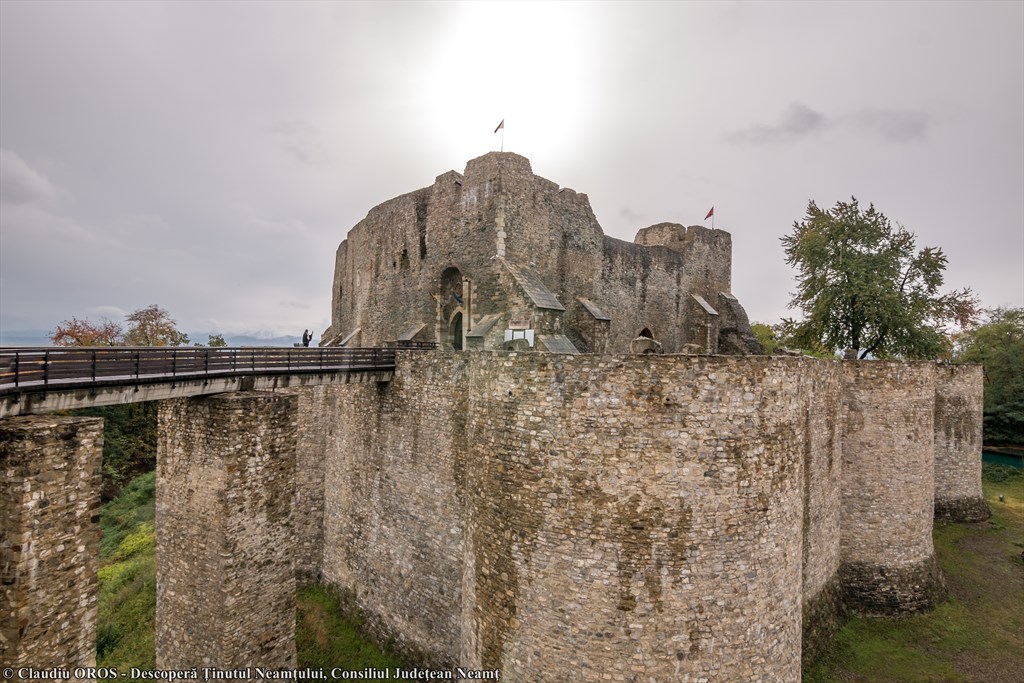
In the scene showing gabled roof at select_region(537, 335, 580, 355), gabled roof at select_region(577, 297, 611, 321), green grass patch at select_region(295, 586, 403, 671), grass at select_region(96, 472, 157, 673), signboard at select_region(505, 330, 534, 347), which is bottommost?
grass at select_region(96, 472, 157, 673)

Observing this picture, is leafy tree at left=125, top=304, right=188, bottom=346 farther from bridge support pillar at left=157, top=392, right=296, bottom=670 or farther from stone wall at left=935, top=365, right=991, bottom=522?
stone wall at left=935, top=365, right=991, bottom=522

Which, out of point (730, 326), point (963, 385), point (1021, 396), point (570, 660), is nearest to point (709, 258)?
point (730, 326)

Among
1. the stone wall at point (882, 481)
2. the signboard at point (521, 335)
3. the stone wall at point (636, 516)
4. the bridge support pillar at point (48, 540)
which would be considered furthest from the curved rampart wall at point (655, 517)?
the stone wall at point (882, 481)

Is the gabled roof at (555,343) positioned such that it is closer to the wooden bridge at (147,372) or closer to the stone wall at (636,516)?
the wooden bridge at (147,372)

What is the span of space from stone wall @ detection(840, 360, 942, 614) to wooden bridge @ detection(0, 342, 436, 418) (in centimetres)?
1344

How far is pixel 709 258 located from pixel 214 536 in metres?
21.9

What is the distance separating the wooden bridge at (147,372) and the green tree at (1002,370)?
41889mm

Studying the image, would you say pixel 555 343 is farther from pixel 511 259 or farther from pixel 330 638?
pixel 330 638

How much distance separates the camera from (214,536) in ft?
31.4

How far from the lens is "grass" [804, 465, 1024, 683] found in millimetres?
10680

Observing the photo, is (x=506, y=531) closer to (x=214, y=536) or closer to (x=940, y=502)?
(x=214, y=536)

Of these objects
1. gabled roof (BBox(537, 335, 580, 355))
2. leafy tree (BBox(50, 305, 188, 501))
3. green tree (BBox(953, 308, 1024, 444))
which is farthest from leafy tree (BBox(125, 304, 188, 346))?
green tree (BBox(953, 308, 1024, 444))

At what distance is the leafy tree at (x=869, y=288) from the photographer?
64.0 ft

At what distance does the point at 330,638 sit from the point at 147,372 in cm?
977
